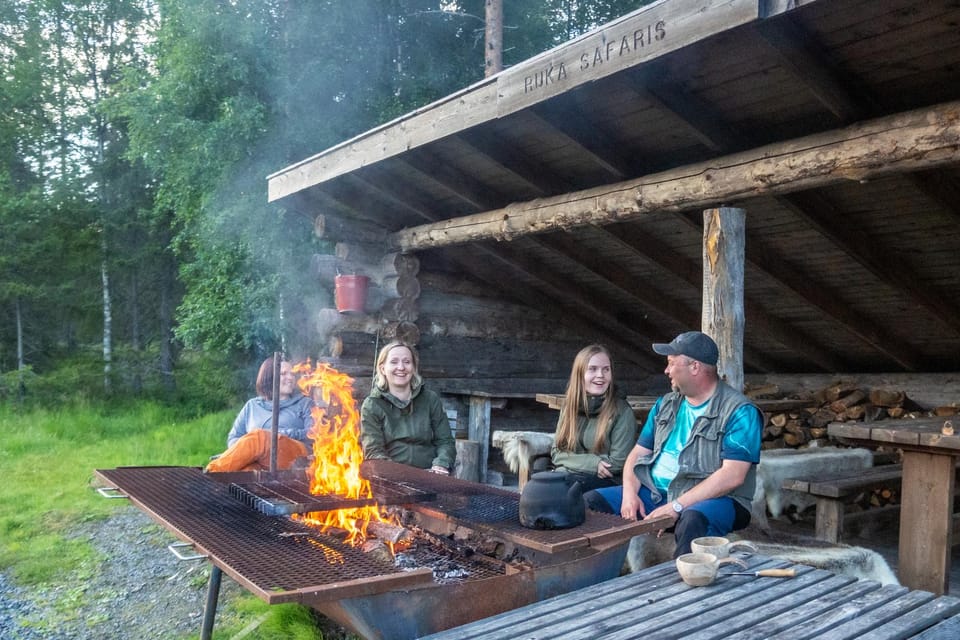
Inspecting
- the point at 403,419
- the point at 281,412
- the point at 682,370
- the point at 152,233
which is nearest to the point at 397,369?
the point at 403,419

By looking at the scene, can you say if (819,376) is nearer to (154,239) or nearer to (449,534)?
(449,534)

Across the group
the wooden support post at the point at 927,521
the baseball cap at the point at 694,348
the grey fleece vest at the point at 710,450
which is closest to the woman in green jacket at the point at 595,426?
the grey fleece vest at the point at 710,450

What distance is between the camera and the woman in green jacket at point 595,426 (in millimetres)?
4402

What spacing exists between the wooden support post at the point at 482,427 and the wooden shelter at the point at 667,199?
291 mm

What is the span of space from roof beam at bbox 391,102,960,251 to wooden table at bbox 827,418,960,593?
4.19ft

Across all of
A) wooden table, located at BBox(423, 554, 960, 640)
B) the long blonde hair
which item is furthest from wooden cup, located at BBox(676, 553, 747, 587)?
the long blonde hair

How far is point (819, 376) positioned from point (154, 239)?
37.2 feet

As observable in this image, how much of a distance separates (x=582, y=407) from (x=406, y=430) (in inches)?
45.3

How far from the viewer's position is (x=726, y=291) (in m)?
4.48

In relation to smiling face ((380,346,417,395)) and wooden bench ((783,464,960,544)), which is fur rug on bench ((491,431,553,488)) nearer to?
smiling face ((380,346,417,395))

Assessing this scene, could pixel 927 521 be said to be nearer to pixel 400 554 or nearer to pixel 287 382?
pixel 400 554

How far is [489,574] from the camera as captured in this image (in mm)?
3111

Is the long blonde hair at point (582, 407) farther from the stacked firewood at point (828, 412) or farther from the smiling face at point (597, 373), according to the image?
the stacked firewood at point (828, 412)

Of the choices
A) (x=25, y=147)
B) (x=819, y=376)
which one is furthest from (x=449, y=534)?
(x=25, y=147)
